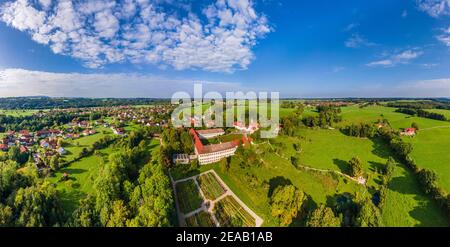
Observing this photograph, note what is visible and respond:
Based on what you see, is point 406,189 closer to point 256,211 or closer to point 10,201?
point 256,211

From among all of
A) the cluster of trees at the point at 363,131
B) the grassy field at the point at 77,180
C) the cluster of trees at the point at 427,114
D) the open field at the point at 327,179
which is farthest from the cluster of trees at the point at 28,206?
the cluster of trees at the point at 427,114

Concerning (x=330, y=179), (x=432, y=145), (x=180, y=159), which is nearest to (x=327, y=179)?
(x=330, y=179)

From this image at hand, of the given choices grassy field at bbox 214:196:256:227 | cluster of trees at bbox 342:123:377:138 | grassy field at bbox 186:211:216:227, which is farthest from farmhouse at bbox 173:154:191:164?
cluster of trees at bbox 342:123:377:138

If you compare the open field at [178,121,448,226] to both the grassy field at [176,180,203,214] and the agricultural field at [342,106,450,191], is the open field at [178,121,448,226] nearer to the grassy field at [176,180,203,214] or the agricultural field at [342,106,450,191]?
the agricultural field at [342,106,450,191]
